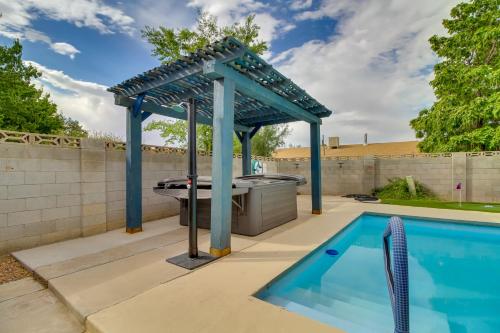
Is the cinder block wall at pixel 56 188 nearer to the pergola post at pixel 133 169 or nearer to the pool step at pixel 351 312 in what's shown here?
the pergola post at pixel 133 169

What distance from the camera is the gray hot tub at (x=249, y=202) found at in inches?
181

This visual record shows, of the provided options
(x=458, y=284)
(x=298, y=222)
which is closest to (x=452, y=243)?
(x=458, y=284)

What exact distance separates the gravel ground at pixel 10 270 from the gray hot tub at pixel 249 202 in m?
2.22

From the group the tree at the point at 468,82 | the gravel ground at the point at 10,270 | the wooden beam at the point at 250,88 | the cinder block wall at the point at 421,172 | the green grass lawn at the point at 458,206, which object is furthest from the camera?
the tree at the point at 468,82

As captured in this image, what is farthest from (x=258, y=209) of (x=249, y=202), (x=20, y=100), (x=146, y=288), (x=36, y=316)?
(x=20, y=100)

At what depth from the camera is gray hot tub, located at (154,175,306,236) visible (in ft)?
15.1

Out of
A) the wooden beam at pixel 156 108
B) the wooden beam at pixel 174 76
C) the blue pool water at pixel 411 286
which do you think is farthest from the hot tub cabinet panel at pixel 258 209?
the wooden beam at pixel 174 76

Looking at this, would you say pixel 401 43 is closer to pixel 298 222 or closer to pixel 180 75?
pixel 298 222

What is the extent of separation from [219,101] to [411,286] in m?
4.19

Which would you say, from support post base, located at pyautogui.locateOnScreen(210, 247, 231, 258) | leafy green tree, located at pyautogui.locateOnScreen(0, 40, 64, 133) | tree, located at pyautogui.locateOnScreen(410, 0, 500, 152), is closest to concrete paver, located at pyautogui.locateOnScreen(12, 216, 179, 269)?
support post base, located at pyautogui.locateOnScreen(210, 247, 231, 258)

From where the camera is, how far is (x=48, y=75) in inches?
562

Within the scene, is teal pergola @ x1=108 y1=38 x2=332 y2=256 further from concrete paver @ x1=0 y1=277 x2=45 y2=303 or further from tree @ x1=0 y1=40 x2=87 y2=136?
tree @ x1=0 y1=40 x2=87 y2=136

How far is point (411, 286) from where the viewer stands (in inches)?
136

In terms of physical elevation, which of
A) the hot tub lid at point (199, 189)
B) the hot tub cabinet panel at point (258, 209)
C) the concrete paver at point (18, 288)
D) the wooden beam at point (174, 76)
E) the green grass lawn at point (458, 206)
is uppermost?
the wooden beam at point (174, 76)
